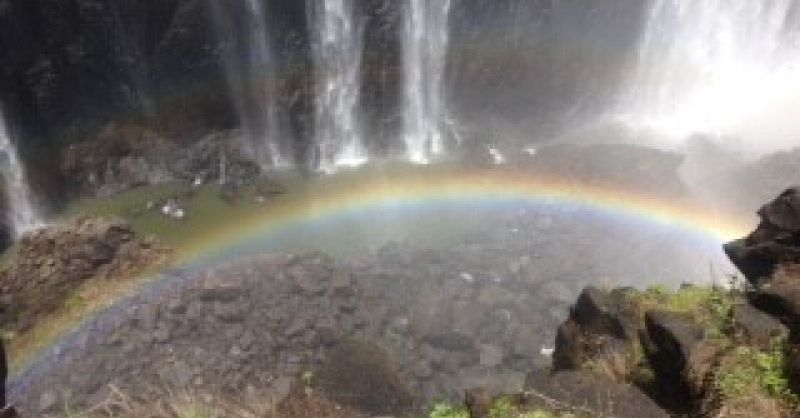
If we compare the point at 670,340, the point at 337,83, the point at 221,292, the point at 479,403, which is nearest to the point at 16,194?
the point at 221,292

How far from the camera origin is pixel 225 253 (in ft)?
72.9

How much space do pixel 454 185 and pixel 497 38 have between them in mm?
5448

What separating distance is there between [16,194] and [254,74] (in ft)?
23.2

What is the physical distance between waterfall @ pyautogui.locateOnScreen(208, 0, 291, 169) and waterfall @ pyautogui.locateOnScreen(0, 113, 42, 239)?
603 cm

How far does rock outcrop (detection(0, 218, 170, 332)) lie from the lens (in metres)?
20.1

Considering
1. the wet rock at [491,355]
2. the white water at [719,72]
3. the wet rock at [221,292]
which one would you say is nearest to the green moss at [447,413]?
the wet rock at [491,355]

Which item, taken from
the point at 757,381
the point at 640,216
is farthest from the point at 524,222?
the point at 757,381

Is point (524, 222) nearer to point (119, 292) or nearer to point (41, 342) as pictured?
point (119, 292)

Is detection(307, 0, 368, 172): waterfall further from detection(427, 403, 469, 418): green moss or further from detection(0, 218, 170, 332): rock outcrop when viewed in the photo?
detection(427, 403, 469, 418): green moss

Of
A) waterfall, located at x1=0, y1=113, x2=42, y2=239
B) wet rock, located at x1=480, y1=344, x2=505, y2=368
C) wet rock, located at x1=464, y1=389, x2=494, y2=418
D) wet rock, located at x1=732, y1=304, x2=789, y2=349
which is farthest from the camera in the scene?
waterfall, located at x1=0, y1=113, x2=42, y2=239

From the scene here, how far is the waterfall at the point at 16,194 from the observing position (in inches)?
909

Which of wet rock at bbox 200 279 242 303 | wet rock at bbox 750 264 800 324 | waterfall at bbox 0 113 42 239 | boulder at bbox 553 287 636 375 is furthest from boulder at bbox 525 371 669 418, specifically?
waterfall at bbox 0 113 42 239

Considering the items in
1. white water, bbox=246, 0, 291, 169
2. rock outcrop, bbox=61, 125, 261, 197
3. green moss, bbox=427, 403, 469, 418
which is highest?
white water, bbox=246, 0, 291, 169

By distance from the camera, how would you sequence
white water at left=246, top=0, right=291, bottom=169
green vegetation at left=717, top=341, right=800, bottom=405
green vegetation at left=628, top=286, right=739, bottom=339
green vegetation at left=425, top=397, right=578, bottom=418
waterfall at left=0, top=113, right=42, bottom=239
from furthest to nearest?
white water at left=246, top=0, right=291, bottom=169 < waterfall at left=0, top=113, right=42, bottom=239 < green vegetation at left=628, top=286, right=739, bottom=339 < green vegetation at left=425, top=397, right=578, bottom=418 < green vegetation at left=717, top=341, right=800, bottom=405
